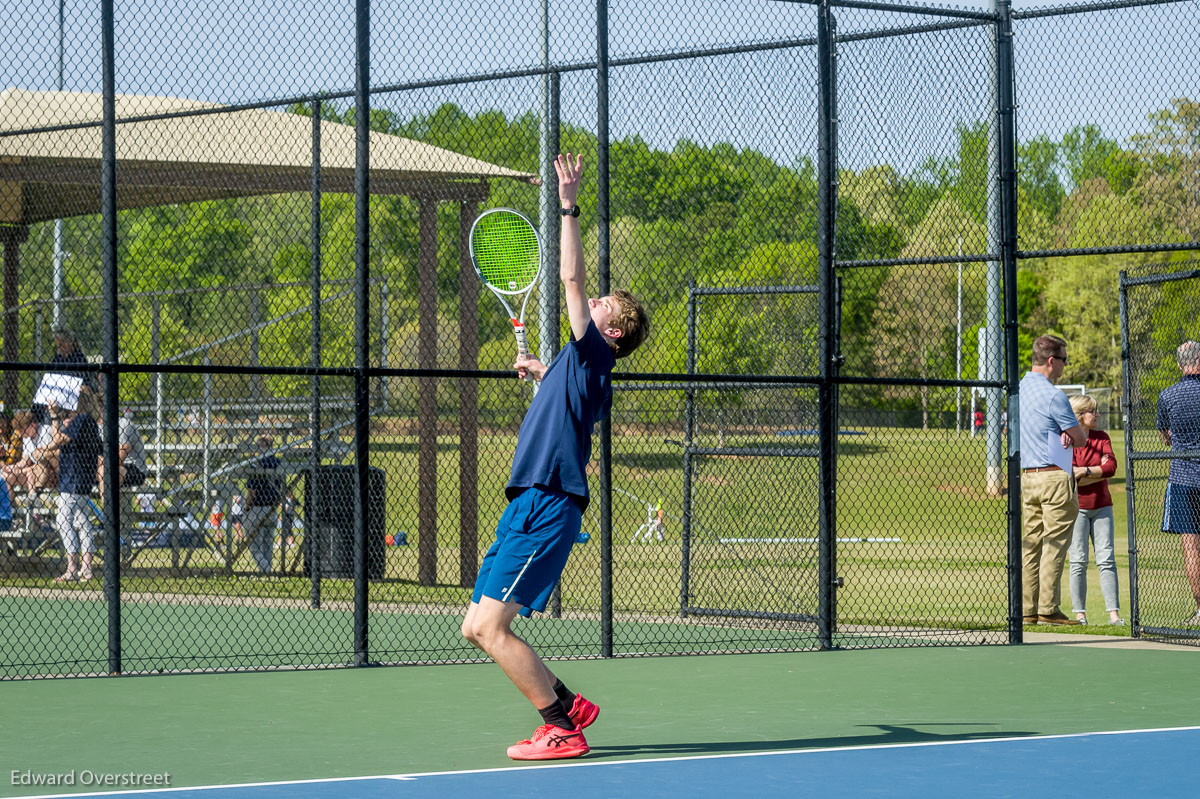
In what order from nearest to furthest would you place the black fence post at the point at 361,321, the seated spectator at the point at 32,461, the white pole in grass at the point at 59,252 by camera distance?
the black fence post at the point at 361,321 → the white pole in grass at the point at 59,252 → the seated spectator at the point at 32,461

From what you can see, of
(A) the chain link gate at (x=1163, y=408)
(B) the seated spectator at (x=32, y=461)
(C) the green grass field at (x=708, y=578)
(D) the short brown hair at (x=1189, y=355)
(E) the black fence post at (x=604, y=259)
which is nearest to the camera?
(E) the black fence post at (x=604, y=259)

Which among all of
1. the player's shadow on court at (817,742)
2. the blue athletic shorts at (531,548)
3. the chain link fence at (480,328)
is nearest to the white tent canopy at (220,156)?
the chain link fence at (480,328)

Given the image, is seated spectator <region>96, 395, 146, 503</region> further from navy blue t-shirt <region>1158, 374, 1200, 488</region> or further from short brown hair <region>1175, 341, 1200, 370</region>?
short brown hair <region>1175, 341, 1200, 370</region>

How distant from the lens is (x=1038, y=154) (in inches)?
562

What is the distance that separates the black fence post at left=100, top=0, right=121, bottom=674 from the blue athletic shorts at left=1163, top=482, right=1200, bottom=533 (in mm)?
6345

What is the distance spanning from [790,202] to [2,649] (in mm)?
5689

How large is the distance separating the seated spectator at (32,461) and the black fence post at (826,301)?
705 centimetres

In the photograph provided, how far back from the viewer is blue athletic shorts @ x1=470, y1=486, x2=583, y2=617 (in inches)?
255

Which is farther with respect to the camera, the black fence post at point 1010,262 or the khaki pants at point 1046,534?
the khaki pants at point 1046,534

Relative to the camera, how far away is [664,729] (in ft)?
24.1

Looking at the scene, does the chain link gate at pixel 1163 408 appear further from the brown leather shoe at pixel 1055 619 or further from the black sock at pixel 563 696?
the black sock at pixel 563 696

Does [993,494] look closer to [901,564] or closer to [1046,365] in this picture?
[1046,365]

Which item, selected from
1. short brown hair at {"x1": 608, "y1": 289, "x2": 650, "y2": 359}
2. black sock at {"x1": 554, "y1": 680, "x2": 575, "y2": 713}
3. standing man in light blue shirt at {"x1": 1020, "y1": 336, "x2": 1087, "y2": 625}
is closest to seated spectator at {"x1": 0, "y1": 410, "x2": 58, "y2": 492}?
standing man in light blue shirt at {"x1": 1020, "y1": 336, "x2": 1087, "y2": 625}

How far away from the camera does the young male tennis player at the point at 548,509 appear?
645 centimetres
